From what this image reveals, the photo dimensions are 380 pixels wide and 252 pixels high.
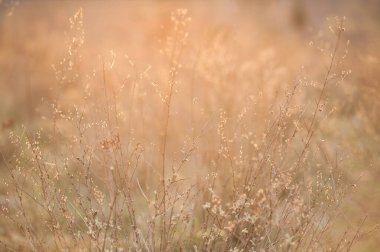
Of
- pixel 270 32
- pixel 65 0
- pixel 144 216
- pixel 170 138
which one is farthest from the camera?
pixel 270 32

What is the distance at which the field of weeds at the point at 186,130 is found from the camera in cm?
306

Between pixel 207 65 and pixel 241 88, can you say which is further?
pixel 241 88

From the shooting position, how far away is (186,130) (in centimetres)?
464

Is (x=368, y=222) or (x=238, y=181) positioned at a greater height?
(x=238, y=181)

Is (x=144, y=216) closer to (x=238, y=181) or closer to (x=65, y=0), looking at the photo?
(x=238, y=181)

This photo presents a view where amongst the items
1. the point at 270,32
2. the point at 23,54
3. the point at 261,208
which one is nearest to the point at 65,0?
the point at 23,54

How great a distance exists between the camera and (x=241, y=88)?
604cm

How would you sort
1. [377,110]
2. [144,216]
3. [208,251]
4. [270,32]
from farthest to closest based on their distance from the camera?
[270,32] < [377,110] < [144,216] < [208,251]

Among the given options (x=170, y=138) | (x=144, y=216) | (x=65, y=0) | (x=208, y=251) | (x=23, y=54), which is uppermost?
(x=65, y=0)

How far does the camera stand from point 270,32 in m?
13.5

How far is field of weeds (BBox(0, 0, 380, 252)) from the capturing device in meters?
3.06

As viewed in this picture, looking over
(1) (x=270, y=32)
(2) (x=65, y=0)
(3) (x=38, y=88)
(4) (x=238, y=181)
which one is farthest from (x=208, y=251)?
(1) (x=270, y=32)

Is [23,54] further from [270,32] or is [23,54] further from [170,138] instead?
[270,32]

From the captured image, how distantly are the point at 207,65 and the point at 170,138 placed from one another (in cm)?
85
